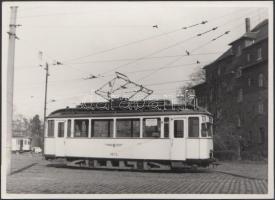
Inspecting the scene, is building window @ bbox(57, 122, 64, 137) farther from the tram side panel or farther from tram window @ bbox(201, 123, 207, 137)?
tram window @ bbox(201, 123, 207, 137)

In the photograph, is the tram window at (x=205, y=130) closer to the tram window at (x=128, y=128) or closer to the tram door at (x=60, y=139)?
the tram window at (x=128, y=128)

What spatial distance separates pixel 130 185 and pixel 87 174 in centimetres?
279

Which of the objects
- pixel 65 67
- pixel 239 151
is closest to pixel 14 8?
pixel 65 67

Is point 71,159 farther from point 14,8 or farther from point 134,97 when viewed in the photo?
point 14,8

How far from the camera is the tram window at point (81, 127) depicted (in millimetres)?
16814

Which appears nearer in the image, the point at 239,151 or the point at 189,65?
the point at 189,65

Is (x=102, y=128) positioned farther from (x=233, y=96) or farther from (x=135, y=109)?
(x=233, y=96)

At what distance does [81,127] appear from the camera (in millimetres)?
16922

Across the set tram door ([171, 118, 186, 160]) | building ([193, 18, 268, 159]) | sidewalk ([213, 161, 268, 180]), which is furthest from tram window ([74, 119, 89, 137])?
building ([193, 18, 268, 159])

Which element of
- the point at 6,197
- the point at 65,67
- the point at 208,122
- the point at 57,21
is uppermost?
the point at 57,21

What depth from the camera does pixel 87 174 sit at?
14.6 metres

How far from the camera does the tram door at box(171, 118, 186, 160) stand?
1554 cm

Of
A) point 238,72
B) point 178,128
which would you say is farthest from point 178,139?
point 238,72

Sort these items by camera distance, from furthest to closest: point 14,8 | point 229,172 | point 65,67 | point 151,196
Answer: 1. point 229,172
2. point 65,67
3. point 14,8
4. point 151,196
